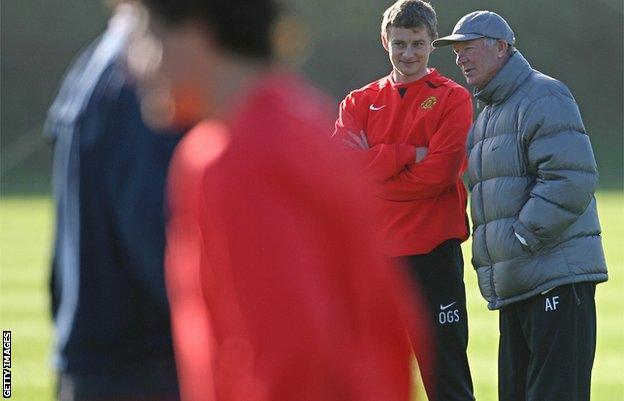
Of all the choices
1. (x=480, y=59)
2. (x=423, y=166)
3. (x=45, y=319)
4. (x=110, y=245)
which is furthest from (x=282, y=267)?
(x=45, y=319)

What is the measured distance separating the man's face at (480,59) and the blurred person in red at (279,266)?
387cm

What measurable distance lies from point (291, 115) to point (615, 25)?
38597 mm

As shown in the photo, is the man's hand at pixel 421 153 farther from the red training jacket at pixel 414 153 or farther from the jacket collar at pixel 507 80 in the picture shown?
the jacket collar at pixel 507 80

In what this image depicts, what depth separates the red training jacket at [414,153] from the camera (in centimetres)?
615

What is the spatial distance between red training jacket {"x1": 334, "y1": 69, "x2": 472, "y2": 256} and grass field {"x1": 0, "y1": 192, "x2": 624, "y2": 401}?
106 inches

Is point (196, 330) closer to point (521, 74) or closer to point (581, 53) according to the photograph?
point (521, 74)

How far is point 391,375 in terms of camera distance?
2.08 meters

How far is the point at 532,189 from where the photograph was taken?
5.70 m

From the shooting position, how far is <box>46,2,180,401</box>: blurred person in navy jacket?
8.50ft

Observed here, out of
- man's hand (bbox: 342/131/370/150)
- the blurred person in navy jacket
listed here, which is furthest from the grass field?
the blurred person in navy jacket

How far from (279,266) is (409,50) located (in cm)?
440

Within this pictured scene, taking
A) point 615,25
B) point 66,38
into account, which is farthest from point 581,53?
point 66,38

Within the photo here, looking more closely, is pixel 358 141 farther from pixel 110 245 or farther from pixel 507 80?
pixel 110 245

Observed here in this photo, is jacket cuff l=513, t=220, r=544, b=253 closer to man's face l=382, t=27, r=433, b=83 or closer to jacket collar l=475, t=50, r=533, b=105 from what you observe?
jacket collar l=475, t=50, r=533, b=105
